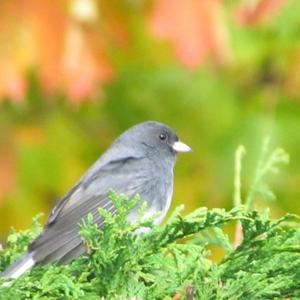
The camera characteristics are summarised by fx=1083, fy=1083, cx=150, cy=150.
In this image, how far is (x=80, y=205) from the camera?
3.38 meters

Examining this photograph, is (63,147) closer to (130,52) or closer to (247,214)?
(130,52)

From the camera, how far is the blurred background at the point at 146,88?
4.60 m

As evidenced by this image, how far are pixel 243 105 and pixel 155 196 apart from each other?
5.98 ft

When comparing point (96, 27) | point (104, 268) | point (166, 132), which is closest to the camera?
point (104, 268)

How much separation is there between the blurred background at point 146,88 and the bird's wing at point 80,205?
3.17 feet

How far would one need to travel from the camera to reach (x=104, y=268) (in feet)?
7.35

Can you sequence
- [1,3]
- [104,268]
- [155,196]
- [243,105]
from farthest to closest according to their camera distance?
[243,105]
[1,3]
[155,196]
[104,268]

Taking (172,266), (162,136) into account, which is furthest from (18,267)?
(162,136)

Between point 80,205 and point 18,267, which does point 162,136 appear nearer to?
point 80,205

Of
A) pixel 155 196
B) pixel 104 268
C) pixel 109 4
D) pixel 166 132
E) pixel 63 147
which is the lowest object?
pixel 104 268

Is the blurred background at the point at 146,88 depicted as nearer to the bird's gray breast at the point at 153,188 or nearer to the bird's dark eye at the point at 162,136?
the bird's dark eye at the point at 162,136

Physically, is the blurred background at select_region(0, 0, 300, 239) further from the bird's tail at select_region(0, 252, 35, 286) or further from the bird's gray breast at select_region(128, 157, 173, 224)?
the bird's tail at select_region(0, 252, 35, 286)

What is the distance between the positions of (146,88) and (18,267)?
2.83 meters

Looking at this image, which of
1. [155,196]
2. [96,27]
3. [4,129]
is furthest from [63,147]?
[155,196]
